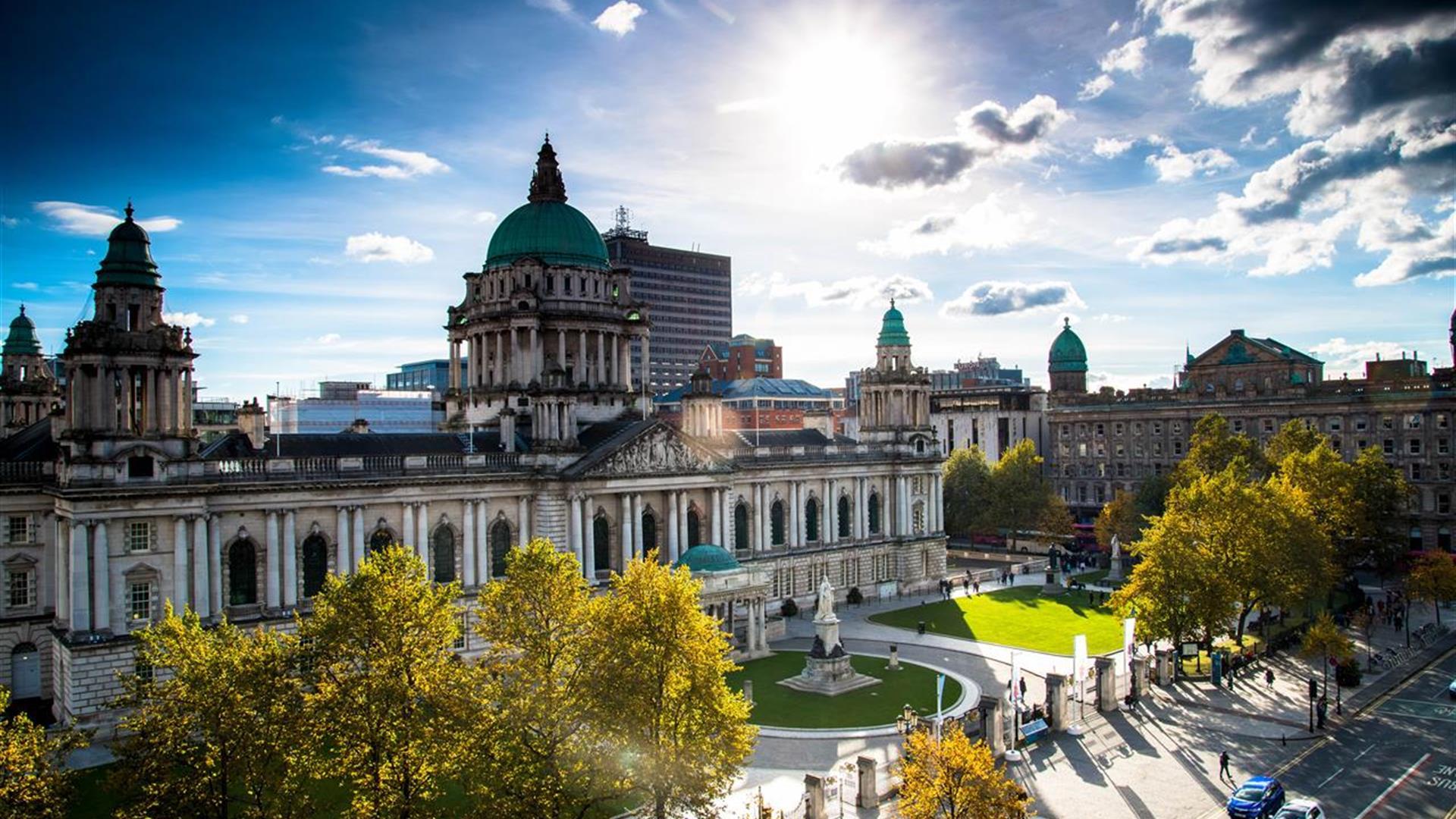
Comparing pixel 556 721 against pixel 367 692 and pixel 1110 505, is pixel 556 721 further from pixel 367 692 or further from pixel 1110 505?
pixel 1110 505

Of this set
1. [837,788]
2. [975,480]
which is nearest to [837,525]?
[975,480]

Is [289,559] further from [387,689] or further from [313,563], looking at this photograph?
[387,689]

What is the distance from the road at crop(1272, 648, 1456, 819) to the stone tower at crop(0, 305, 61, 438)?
8340 centimetres

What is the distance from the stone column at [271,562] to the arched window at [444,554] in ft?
30.3

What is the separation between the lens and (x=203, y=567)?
54156 millimetres

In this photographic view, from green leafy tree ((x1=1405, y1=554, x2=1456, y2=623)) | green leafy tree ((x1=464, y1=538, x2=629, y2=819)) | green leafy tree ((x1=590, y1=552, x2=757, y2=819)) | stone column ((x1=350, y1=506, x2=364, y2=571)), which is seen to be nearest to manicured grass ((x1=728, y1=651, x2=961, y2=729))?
green leafy tree ((x1=590, y1=552, x2=757, y2=819))

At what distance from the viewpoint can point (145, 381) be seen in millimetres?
54781

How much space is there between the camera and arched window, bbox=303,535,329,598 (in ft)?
192

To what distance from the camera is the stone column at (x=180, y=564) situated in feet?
175

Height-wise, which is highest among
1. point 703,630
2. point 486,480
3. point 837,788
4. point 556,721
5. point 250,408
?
point 250,408

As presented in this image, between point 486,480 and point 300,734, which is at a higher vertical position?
point 486,480

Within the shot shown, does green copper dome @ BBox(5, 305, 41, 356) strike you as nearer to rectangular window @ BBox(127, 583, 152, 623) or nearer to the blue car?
rectangular window @ BBox(127, 583, 152, 623)

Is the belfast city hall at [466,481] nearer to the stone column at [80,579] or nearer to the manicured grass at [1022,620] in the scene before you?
the stone column at [80,579]

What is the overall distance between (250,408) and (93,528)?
12741mm
